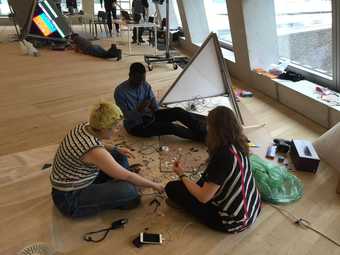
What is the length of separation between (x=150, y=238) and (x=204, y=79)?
82.6 inches

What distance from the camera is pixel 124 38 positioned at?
9102 mm

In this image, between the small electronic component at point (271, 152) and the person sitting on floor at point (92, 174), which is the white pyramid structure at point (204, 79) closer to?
the small electronic component at point (271, 152)

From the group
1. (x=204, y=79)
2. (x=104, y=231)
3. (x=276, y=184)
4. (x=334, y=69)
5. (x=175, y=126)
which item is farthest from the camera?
(x=334, y=69)

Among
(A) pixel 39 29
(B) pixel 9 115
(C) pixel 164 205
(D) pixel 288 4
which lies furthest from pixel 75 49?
(C) pixel 164 205

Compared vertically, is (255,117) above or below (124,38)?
below

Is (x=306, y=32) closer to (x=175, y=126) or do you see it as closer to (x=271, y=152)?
(x=271, y=152)

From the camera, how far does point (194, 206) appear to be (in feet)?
7.45

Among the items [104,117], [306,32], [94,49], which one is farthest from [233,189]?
[94,49]

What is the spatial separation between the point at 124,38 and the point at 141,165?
6756 millimetres

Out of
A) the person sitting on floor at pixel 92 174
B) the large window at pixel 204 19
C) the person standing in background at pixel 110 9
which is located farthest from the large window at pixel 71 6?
the person sitting on floor at pixel 92 174

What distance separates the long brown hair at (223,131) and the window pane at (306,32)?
2.56 metres

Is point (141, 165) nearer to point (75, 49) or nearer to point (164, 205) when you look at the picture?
point (164, 205)

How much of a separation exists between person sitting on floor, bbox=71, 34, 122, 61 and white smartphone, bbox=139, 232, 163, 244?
5121mm

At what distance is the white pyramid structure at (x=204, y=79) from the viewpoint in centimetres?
365
